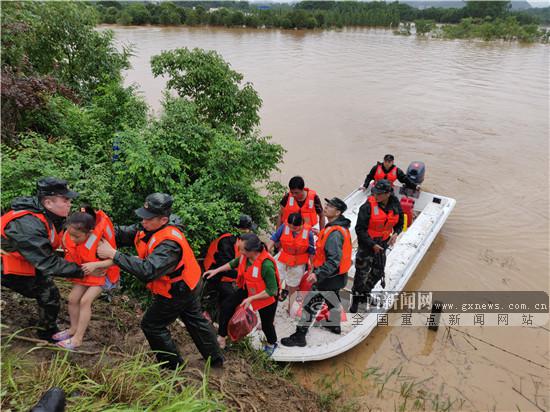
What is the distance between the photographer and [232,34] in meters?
35.7

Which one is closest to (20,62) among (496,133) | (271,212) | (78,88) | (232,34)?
(78,88)

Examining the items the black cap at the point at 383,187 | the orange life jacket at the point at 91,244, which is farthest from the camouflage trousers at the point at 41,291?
the black cap at the point at 383,187

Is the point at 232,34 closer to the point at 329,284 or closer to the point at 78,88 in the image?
the point at 78,88

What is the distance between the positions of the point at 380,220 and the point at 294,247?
1.01 m

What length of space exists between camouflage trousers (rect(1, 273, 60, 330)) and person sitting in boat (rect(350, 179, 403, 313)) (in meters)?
3.08

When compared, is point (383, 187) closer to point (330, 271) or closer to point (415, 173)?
point (330, 271)

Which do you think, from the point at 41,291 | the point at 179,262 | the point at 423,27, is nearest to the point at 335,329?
the point at 179,262

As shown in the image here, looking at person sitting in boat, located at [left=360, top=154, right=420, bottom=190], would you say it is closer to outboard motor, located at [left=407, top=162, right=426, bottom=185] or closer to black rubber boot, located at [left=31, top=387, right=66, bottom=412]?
outboard motor, located at [left=407, top=162, right=426, bottom=185]

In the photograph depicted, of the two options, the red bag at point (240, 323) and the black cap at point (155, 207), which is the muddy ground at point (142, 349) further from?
the black cap at point (155, 207)

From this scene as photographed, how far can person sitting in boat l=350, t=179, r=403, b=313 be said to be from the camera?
14.3 feet

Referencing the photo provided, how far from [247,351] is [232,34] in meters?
36.2

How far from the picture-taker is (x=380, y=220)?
4.38m

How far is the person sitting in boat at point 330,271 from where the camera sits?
3854 millimetres

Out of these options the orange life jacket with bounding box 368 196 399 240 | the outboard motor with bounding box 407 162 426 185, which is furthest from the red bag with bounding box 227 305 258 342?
the outboard motor with bounding box 407 162 426 185
